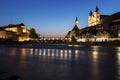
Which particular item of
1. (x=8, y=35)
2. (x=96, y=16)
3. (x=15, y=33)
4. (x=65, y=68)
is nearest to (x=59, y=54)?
(x=65, y=68)

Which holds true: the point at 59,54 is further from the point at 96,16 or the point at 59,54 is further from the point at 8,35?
the point at 96,16

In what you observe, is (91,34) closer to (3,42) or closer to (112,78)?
(3,42)

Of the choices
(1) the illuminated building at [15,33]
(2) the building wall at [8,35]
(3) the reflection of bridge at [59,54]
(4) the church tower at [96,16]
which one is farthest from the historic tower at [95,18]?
(3) the reflection of bridge at [59,54]

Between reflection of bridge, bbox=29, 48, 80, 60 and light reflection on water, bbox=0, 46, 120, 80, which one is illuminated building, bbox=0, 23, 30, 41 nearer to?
reflection of bridge, bbox=29, 48, 80, 60

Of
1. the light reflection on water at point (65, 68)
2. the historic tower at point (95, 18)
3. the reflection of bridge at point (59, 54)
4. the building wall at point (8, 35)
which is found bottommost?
the reflection of bridge at point (59, 54)

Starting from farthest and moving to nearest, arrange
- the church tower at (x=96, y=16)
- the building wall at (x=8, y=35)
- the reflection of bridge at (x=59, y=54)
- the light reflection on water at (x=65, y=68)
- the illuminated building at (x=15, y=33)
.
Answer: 1. the church tower at (x=96, y=16)
2. the illuminated building at (x=15, y=33)
3. the building wall at (x=8, y=35)
4. the reflection of bridge at (x=59, y=54)
5. the light reflection on water at (x=65, y=68)

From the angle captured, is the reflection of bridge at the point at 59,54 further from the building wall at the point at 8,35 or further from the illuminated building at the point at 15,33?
the illuminated building at the point at 15,33

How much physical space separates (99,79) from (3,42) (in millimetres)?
125475

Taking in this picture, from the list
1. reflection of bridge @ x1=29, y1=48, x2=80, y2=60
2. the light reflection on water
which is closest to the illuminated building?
reflection of bridge @ x1=29, y1=48, x2=80, y2=60

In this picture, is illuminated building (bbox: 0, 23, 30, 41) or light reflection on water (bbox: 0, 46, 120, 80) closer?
light reflection on water (bbox: 0, 46, 120, 80)

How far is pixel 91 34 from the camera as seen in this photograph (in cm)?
13525

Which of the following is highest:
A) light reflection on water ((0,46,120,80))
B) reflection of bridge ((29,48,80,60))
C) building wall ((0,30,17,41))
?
building wall ((0,30,17,41))

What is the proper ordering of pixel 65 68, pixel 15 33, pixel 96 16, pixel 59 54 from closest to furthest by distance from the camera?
pixel 65 68 < pixel 59 54 < pixel 15 33 < pixel 96 16

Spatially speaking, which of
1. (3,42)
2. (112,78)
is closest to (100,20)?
(3,42)
